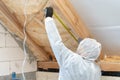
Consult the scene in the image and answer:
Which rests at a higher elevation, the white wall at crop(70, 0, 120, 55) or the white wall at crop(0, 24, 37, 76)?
the white wall at crop(70, 0, 120, 55)

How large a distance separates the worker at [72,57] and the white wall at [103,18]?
0.37m

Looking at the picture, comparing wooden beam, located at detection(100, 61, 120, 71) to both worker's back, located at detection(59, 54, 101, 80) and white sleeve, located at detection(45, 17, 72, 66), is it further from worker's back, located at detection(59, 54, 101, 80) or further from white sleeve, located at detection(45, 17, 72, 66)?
white sleeve, located at detection(45, 17, 72, 66)

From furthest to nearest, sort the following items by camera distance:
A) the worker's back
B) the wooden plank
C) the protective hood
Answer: the wooden plank, the protective hood, the worker's back

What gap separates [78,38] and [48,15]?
2.46ft

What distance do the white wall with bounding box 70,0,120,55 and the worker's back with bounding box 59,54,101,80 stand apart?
573 mm

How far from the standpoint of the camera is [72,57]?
2455 mm

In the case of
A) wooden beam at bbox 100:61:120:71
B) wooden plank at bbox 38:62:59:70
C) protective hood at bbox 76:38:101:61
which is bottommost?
wooden plank at bbox 38:62:59:70

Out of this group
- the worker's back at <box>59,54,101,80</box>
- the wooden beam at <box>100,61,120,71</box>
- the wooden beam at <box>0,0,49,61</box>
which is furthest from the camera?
the wooden beam at <box>100,61,120,71</box>

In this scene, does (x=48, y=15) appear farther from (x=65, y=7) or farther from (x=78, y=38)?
(x=78, y=38)

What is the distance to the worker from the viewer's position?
2354 mm

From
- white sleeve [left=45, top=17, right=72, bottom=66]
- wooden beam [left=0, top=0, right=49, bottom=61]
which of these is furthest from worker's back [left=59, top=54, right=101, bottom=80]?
wooden beam [left=0, top=0, right=49, bottom=61]

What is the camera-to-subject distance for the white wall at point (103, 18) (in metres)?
2.60

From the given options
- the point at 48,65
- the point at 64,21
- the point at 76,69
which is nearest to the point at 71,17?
the point at 64,21

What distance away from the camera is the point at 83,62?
2537 millimetres
